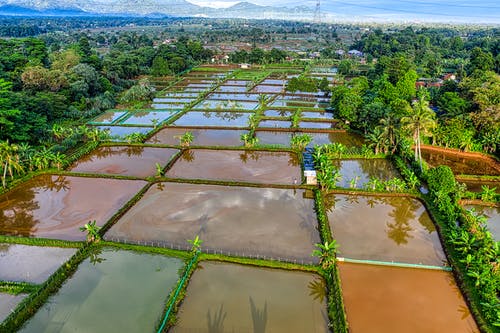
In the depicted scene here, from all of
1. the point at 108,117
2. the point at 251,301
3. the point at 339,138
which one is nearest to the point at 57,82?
the point at 108,117

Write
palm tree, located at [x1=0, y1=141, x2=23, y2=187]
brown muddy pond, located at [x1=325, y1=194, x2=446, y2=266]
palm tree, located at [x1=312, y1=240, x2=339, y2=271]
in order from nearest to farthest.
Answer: palm tree, located at [x1=312, y1=240, x2=339, y2=271] → brown muddy pond, located at [x1=325, y1=194, x2=446, y2=266] → palm tree, located at [x1=0, y1=141, x2=23, y2=187]

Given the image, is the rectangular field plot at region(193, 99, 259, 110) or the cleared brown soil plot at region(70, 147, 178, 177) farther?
the rectangular field plot at region(193, 99, 259, 110)

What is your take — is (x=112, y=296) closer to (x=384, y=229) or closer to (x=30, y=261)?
(x=30, y=261)

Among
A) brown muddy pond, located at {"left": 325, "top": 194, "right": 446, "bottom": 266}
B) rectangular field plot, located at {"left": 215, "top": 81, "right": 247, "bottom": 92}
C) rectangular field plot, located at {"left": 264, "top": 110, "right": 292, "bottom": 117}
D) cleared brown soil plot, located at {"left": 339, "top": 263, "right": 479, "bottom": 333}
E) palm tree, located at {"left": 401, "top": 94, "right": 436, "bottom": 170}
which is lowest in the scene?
cleared brown soil plot, located at {"left": 339, "top": 263, "right": 479, "bottom": 333}

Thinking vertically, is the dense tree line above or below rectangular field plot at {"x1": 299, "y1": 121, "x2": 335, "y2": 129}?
above

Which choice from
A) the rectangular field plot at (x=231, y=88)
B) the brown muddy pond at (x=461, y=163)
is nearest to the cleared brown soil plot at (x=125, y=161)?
the brown muddy pond at (x=461, y=163)

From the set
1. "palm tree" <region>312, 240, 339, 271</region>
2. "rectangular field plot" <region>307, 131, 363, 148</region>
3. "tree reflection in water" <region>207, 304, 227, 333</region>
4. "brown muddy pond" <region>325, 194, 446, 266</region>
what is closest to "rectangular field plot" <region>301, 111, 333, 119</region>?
"rectangular field plot" <region>307, 131, 363, 148</region>

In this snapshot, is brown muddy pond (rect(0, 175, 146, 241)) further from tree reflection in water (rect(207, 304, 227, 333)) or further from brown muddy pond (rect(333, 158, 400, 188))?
brown muddy pond (rect(333, 158, 400, 188))

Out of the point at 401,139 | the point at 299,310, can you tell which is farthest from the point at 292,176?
the point at 299,310
